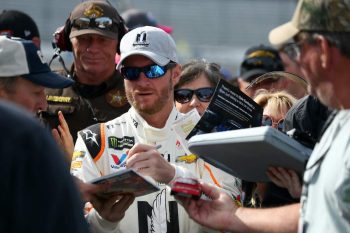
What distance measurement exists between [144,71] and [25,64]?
77 cm

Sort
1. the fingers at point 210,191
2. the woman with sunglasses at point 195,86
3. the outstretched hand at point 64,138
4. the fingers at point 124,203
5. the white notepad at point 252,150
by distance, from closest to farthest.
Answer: the white notepad at point 252,150 → the fingers at point 210,191 → the fingers at point 124,203 → the outstretched hand at point 64,138 → the woman with sunglasses at point 195,86

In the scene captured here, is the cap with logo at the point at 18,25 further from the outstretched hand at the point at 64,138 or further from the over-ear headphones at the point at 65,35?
the outstretched hand at the point at 64,138

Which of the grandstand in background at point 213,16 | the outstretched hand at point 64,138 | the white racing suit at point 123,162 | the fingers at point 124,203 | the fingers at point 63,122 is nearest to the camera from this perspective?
the fingers at point 124,203

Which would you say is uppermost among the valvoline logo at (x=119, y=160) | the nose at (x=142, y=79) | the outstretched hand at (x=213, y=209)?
the nose at (x=142, y=79)

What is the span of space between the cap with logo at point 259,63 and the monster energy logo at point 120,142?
3470 millimetres

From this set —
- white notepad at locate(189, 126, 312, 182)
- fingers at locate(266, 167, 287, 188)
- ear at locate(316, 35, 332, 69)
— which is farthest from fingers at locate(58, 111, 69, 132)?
ear at locate(316, 35, 332, 69)

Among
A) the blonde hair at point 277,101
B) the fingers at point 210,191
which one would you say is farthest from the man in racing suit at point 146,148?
the blonde hair at point 277,101

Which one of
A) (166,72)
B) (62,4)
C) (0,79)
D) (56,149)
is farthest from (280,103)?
(62,4)

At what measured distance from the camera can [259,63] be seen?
859 centimetres

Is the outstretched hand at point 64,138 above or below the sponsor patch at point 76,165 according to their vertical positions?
below

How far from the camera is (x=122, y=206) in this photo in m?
4.51

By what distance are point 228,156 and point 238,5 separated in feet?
70.8

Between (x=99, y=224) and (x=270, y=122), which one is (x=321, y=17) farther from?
(x=270, y=122)

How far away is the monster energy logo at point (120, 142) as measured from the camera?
502 centimetres
